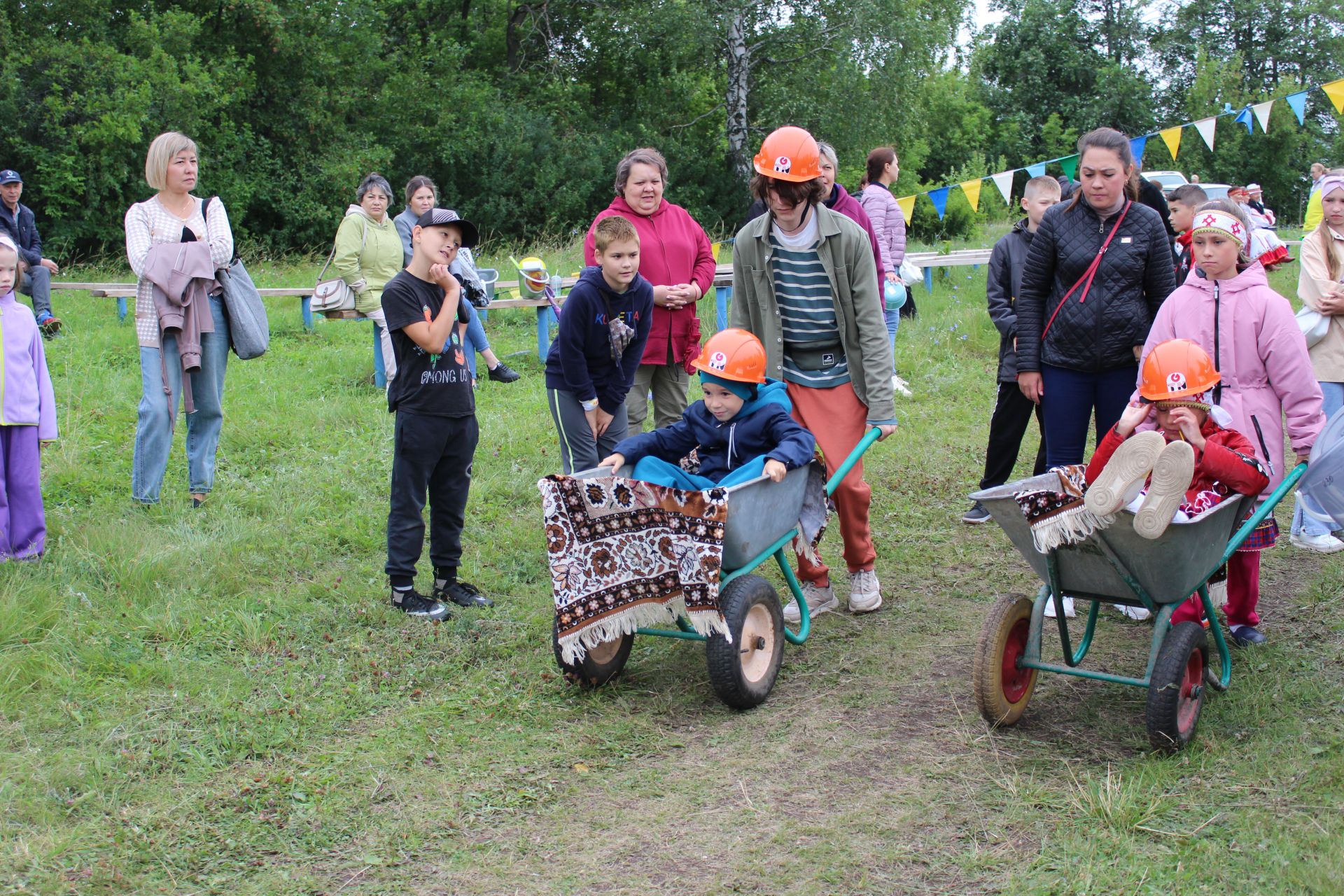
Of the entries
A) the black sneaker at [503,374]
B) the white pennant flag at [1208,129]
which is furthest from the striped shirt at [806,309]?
the white pennant flag at [1208,129]

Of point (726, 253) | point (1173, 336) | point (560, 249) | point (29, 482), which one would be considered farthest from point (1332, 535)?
point (560, 249)

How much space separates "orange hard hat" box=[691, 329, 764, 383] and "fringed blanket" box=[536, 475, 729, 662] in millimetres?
586

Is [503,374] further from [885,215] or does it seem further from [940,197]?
[940,197]

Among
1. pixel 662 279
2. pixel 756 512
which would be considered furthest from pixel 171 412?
pixel 756 512

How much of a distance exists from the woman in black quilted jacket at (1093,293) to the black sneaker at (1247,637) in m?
0.91

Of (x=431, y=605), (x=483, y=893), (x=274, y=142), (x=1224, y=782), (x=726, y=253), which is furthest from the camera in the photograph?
(x=274, y=142)

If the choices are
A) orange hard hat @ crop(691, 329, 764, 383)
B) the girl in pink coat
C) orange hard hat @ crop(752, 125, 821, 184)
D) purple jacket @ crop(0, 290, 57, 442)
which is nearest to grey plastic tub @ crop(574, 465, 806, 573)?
orange hard hat @ crop(691, 329, 764, 383)

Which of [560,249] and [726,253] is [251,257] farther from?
[726,253]

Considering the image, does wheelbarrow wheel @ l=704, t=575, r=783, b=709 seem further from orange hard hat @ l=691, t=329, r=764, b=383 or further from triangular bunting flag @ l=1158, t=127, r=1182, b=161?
triangular bunting flag @ l=1158, t=127, r=1182, b=161

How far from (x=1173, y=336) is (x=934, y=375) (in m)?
5.74

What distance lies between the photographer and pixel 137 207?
5.91 metres

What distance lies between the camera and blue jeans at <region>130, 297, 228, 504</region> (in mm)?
5973

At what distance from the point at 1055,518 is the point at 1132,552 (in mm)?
262

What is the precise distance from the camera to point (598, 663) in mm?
4203
